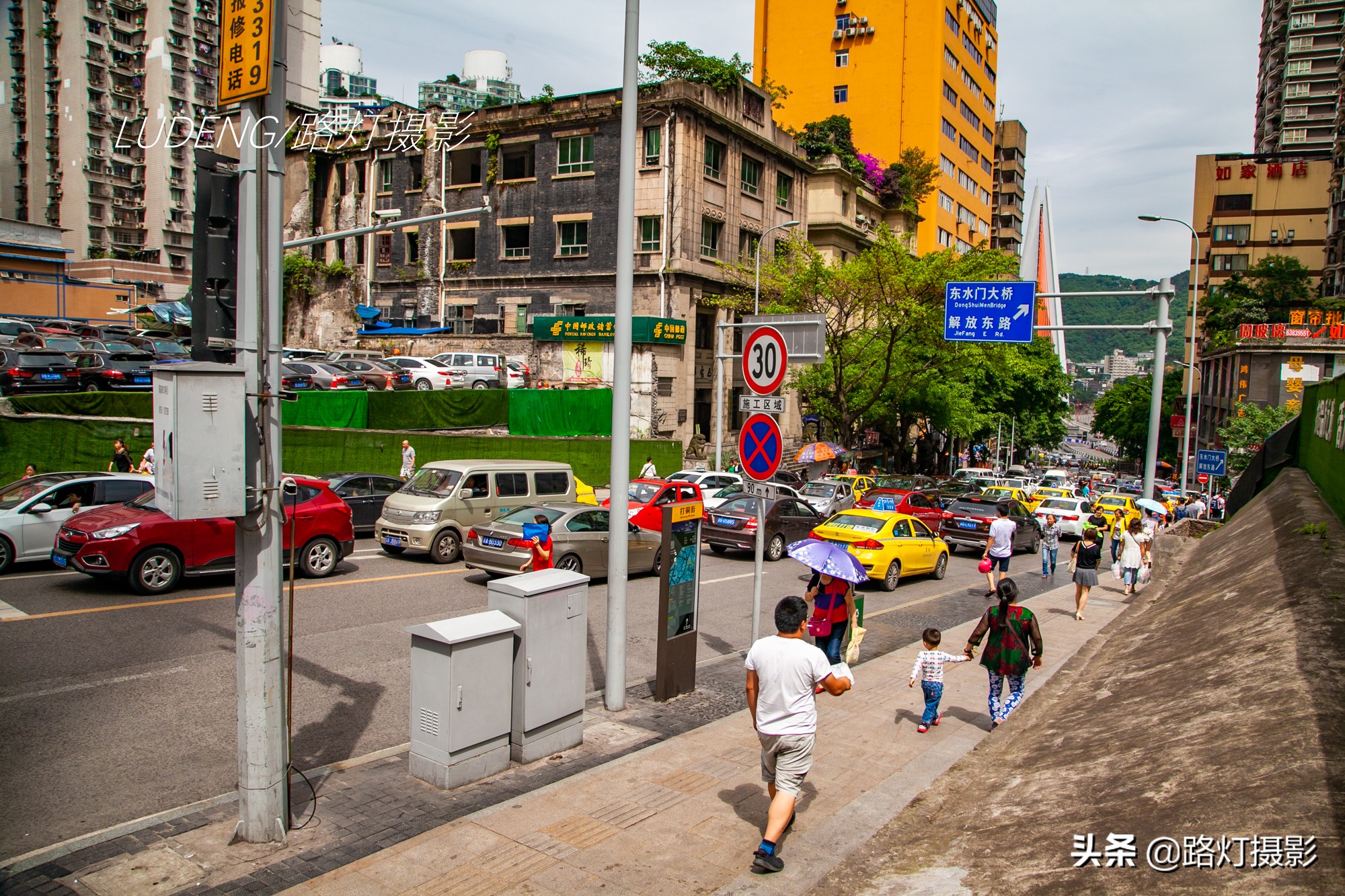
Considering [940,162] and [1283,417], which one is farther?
[940,162]

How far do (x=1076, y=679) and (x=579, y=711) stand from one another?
4761 mm

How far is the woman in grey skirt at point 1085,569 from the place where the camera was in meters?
15.5

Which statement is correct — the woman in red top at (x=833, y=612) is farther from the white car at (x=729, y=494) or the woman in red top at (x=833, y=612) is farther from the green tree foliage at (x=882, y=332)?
the green tree foliage at (x=882, y=332)

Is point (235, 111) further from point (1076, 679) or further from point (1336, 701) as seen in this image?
point (1076, 679)

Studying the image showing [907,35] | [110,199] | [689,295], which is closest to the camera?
[689,295]

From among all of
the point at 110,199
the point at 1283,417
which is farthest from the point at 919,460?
the point at 110,199

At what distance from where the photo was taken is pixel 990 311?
23125mm

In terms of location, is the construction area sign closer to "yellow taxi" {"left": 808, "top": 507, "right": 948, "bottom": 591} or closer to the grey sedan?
the grey sedan

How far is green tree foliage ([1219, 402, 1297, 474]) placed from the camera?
47594mm

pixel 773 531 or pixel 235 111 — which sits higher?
pixel 235 111

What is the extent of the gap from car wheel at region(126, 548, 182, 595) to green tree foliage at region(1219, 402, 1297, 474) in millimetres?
50273

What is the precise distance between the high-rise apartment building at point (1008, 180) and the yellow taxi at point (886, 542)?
95.2 m

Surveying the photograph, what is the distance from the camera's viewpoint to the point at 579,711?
26.0 ft

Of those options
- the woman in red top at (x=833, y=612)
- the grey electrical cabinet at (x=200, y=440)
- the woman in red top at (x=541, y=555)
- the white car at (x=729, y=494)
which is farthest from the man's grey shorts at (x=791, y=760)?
the white car at (x=729, y=494)
